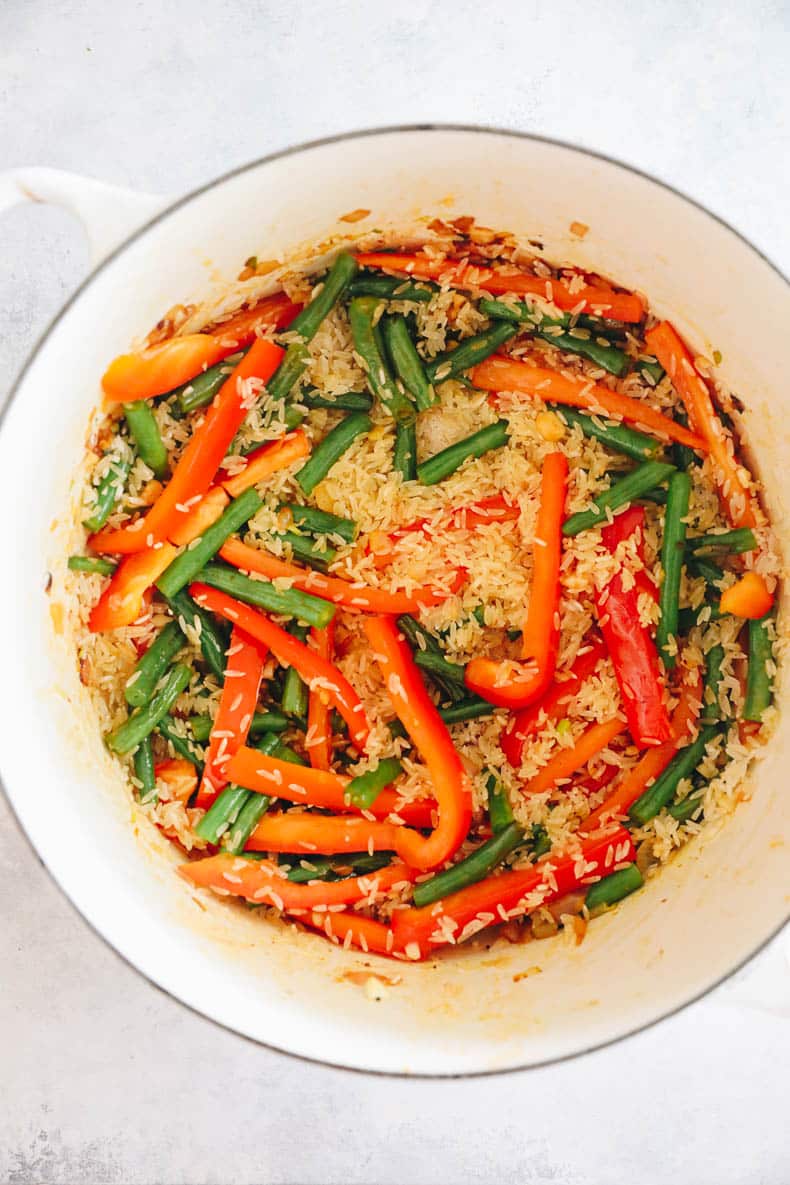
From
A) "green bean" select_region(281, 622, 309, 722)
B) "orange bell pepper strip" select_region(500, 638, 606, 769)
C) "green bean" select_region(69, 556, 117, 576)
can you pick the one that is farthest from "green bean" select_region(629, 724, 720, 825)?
"green bean" select_region(69, 556, 117, 576)

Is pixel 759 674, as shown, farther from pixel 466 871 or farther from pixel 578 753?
pixel 466 871

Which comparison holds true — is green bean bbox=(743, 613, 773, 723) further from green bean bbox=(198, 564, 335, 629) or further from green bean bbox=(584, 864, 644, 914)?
green bean bbox=(198, 564, 335, 629)

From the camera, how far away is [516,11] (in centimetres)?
232

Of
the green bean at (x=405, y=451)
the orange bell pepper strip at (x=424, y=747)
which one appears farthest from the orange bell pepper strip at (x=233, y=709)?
the green bean at (x=405, y=451)

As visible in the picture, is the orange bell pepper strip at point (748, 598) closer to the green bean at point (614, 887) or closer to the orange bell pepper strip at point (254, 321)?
the green bean at point (614, 887)

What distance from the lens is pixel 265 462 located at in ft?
6.85

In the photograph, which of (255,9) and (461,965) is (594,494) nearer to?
(461,965)

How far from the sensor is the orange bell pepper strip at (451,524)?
6.98ft

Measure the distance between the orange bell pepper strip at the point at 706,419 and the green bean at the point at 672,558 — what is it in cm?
8

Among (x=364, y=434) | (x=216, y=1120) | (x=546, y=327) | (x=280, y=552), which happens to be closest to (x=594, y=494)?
(x=546, y=327)

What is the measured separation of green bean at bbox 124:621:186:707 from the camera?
210cm

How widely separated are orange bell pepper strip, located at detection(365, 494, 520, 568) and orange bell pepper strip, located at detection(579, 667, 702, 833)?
0.50 metres

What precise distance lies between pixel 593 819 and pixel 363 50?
5.67 ft

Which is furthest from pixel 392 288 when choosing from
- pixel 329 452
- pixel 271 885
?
pixel 271 885
